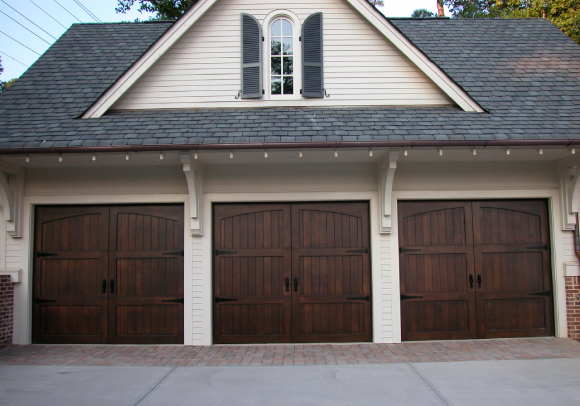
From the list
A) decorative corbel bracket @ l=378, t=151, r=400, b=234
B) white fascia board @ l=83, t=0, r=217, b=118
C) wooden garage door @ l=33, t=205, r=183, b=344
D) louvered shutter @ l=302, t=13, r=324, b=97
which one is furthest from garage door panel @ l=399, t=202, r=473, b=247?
white fascia board @ l=83, t=0, r=217, b=118

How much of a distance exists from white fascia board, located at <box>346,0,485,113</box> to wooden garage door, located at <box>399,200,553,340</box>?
66.5 inches

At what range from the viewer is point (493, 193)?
718 centimetres

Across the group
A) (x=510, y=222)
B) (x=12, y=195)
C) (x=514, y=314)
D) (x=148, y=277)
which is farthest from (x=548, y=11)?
(x=12, y=195)

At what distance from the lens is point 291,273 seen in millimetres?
7109

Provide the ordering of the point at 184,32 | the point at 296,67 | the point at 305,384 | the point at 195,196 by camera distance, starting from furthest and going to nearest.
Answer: the point at 296,67
the point at 184,32
the point at 195,196
the point at 305,384

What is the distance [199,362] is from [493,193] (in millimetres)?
5233

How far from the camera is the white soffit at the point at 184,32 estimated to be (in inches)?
285

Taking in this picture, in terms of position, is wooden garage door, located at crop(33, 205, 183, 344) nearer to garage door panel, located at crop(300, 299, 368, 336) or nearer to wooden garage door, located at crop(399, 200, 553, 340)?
garage door panel, located at crop(300, 299, 368, 336)

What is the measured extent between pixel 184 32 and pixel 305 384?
587 cm

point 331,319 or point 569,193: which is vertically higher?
point 569,193

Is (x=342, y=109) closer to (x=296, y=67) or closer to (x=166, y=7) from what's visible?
(x=296, y=67)

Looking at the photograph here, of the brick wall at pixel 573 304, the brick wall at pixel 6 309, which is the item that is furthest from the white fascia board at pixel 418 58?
the brick wall at pixel 6 309

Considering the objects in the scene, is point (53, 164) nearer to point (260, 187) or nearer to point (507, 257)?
point (260, 187)

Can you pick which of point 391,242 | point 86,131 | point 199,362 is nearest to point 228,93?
point 86,131
